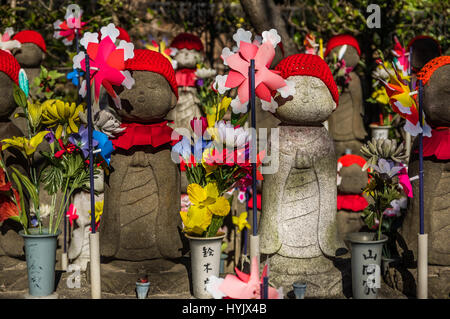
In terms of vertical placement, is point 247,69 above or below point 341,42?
below

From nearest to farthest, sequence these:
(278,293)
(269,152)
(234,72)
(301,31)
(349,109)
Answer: (278,293), (234,72), (269,152), (349,109), (301,31)

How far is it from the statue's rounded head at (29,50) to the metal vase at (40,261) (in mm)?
3389

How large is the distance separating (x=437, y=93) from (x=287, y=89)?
1054 mm

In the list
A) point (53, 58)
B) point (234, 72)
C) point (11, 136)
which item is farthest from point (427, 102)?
point (53, 58)

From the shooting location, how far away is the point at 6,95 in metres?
4.89

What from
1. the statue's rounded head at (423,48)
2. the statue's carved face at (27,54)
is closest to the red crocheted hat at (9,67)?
the statue's carved face at (27,54)

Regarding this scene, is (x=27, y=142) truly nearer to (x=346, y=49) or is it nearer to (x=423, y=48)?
(x=346, y=49)

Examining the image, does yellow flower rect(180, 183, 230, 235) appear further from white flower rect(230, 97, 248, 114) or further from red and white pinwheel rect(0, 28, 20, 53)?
red and white pinwheel rect(0, 28, 20, 53)

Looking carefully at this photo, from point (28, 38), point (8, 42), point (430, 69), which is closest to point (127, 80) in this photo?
point (430, 69)

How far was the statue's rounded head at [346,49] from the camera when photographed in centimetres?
749

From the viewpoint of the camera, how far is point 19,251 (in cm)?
499

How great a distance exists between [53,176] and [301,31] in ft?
19.1

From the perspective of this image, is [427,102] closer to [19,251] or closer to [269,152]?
[269,152]

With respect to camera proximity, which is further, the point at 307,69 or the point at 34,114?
the point at 307,69
